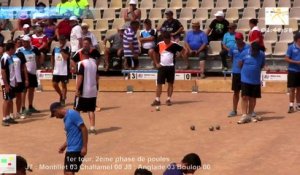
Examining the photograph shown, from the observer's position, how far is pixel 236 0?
25250mm

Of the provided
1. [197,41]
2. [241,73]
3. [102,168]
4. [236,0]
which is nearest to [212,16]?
[236,0]

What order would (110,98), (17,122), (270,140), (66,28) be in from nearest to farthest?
(270,140) → (17,122) → (110,98) → (66,28)

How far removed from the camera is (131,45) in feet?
74.2

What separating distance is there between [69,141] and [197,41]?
10.9 m

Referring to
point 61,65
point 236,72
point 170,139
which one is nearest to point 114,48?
point 61,65

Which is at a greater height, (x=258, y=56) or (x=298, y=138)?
(x=258, y=56)

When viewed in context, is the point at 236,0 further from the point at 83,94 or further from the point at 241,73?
the point at 83,94

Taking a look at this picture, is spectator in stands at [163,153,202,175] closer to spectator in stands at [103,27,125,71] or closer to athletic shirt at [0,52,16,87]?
athletic shirt at [0,52,16,87]

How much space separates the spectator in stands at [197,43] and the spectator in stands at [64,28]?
12.1 feet

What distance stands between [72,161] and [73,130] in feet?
1.68

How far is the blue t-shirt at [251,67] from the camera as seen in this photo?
1727 centimetres

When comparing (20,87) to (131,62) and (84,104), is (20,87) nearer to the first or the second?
(84,104)

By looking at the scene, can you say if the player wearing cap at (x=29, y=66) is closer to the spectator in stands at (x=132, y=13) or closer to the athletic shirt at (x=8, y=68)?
the athletic shirt at (x=8, y=68)

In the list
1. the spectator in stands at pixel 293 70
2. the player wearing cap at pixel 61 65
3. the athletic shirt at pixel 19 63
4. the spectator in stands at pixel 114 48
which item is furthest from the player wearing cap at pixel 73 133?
the spectator in stands at pixel 114 48
